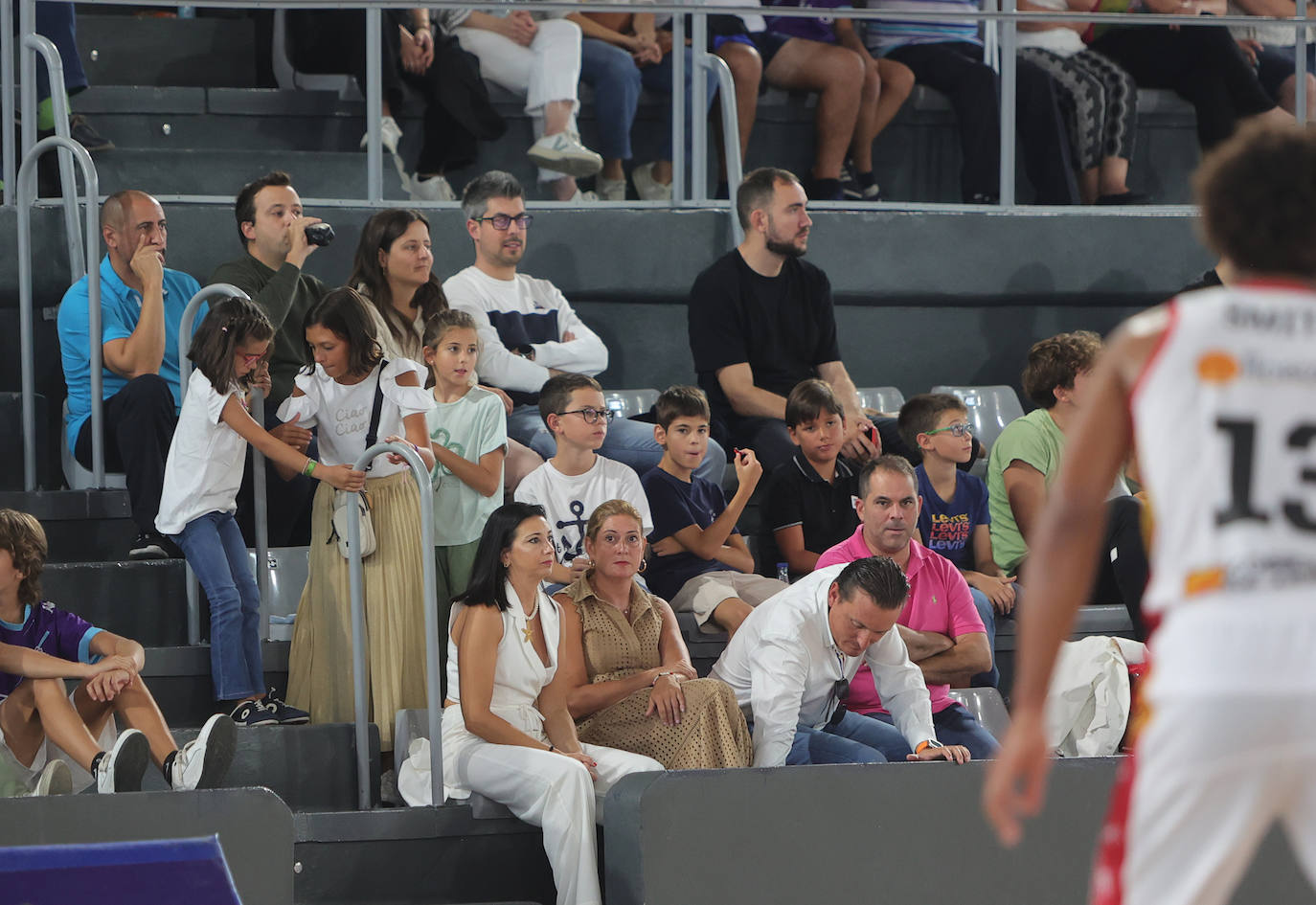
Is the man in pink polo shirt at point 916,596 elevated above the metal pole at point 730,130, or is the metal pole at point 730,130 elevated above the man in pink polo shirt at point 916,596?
the metal pole at point 730,130

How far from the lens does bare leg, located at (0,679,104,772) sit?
4.73 meters

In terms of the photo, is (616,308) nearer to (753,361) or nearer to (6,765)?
(753,361)

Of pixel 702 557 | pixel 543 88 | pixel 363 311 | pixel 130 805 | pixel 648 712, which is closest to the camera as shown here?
pixel 130 805

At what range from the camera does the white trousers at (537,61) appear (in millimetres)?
7527

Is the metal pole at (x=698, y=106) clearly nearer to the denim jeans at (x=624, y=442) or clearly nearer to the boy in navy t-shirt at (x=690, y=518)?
the denim jeans at (x=624, y=442)

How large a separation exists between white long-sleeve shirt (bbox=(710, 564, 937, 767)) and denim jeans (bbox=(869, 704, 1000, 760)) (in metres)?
0.12

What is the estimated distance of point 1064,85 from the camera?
8.12 meters

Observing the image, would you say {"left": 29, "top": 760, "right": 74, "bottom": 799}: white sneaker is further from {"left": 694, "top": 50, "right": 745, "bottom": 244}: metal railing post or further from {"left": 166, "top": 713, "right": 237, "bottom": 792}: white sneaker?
{"left": 694, "top": 50, "right": 745, "bottom": 244}: metal railing post

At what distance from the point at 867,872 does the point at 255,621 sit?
1.85 m

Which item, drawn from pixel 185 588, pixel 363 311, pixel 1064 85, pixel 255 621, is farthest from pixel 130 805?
pixel 1064 85

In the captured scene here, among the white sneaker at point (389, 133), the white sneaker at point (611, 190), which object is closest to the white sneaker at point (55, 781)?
the white sneaker at point (389, 133)

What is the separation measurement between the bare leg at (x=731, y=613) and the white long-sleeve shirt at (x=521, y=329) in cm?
122

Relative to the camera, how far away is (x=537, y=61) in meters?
7.59

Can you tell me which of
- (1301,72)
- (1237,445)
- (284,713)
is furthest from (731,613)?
(1301,72)
